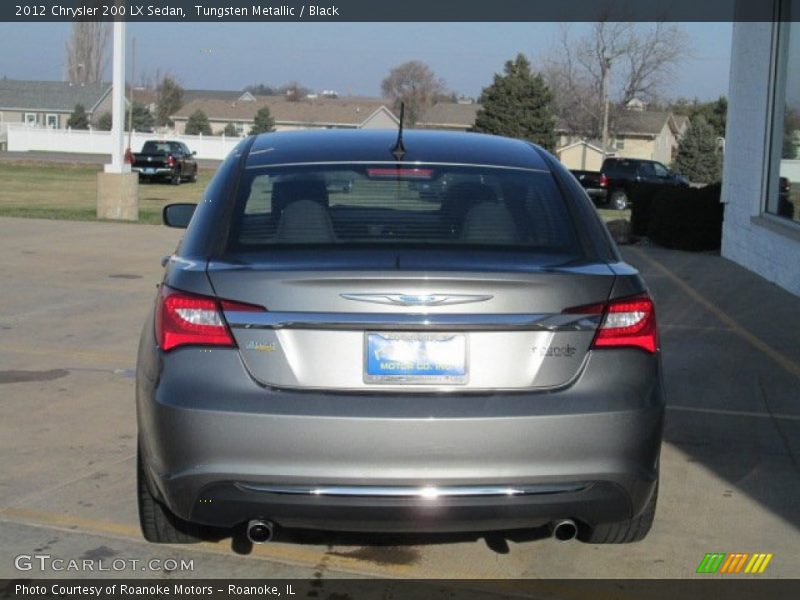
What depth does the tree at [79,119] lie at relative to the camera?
81.9 metres

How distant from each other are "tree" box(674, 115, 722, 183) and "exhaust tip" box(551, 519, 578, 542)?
53963 millimetres

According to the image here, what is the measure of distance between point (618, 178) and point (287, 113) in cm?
5214

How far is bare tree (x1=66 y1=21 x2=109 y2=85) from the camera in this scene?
298 ft

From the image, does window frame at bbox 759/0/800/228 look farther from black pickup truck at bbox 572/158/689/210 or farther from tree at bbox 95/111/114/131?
tree at bbox 95/111/114/131

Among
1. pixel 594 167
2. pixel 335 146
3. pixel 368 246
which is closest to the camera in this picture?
pixel 368 246

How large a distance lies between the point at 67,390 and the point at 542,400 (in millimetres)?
4434

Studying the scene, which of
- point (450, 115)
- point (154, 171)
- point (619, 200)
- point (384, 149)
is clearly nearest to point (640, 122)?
point (450, 115)

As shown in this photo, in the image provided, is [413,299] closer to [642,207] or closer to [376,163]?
[376,163]

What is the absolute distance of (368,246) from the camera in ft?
13.5

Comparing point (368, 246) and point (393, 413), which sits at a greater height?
point (368, 246)

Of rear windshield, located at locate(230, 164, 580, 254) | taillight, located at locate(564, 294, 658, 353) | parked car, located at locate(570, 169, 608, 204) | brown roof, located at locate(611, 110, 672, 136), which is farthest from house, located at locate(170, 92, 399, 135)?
taillight, located at locate(564, 294, 658, 353)

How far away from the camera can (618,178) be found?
36531mm

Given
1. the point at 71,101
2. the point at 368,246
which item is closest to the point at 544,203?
the point at 368,246
